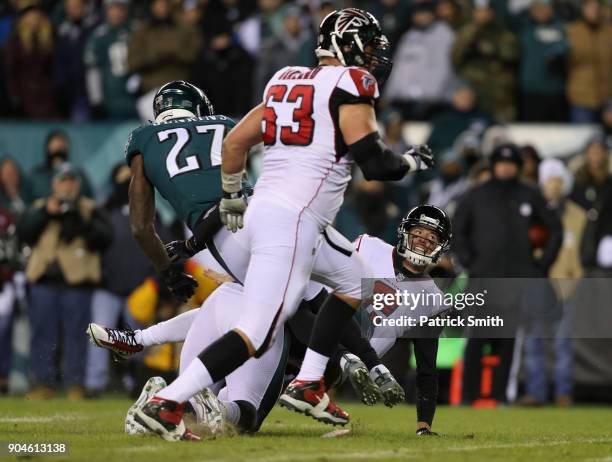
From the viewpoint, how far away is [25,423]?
8305 millimetres

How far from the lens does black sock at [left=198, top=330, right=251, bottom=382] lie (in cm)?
642

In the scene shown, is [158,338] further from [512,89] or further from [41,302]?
[512,89]

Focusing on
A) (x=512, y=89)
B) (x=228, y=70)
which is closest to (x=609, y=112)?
(x=512, y=89)

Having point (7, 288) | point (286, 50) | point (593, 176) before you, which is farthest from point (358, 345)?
point (286, 50)

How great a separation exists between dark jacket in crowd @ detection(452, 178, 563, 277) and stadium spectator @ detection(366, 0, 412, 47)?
9.42 ft

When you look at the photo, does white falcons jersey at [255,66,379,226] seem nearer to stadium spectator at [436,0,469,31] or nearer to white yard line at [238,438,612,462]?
white yard line at [238,438,612,462]

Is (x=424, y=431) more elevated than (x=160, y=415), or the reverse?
(x=160, y=415)

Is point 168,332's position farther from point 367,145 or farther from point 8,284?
point 8,284

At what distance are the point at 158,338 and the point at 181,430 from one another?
5.02 ft

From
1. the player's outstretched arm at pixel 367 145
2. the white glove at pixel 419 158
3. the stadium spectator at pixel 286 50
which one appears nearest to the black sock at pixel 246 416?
the player's outstretched arm at pixel 367 145

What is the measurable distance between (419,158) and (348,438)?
5.07 feet

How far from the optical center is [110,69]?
46.7 ft

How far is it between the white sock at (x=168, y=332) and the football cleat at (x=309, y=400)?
1.32m

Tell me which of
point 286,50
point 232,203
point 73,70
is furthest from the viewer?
point 73,70
